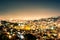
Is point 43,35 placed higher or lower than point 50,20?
lower

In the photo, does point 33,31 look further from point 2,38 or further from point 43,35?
point 2,38

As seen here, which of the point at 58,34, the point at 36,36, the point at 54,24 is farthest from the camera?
the point at 54,24

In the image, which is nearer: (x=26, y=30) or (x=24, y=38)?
(x=24, y=38)

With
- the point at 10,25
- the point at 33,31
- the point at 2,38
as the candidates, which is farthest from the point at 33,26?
the point at 2,38

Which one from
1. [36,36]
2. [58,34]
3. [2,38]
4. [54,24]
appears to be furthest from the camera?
[54,24]

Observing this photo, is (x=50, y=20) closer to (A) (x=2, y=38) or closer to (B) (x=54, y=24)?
(B) (x=54, y=24)

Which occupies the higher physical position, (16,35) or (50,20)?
(50,20)

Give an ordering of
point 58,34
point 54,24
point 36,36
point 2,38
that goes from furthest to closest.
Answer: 1. point 54,24
2. point 58,34
3. point 36,36
4. point 2,38

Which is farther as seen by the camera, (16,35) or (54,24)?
(54,24)

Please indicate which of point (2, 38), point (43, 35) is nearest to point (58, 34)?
point (43, 35)
